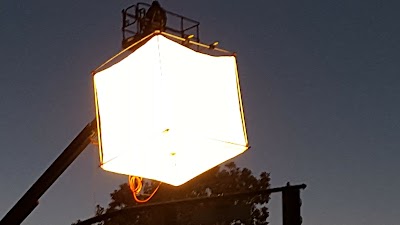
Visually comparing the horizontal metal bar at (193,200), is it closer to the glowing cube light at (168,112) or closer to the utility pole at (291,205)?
the utility pole at (291,205)

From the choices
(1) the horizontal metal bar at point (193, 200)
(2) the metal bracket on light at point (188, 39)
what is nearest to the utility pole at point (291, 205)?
(1) the horizontal metal bar at point (193, 200)

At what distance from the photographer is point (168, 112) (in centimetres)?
432

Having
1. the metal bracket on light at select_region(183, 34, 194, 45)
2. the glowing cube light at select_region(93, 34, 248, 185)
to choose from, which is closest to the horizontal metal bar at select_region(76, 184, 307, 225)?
the glowing cube light at select_region(93, 34, 248, 185)

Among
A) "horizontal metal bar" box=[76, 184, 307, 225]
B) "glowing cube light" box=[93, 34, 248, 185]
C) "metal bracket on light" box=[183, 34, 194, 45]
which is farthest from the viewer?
"horizontal metal bar" box=[76, 184, 307, 225]

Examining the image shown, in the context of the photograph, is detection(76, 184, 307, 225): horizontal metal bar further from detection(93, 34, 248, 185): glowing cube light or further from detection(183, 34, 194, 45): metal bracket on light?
detection(183, 34, 194, 45): metal bracket on light

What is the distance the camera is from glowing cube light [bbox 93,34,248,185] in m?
4.40

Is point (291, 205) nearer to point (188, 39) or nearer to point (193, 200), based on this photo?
point (193, 200)

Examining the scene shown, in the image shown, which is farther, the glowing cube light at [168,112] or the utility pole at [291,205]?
the utility pole at [291,205]

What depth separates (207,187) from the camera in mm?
25844

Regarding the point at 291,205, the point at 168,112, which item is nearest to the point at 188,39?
the point at 168,112

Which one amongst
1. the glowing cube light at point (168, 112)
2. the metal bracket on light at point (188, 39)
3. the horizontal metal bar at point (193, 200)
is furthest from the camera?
the horizontal metal bar at point (193, 200)

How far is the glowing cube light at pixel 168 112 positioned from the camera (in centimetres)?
440

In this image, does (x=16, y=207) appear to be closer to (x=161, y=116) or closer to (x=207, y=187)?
(x=161, y=116)

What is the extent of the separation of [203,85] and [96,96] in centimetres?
76
